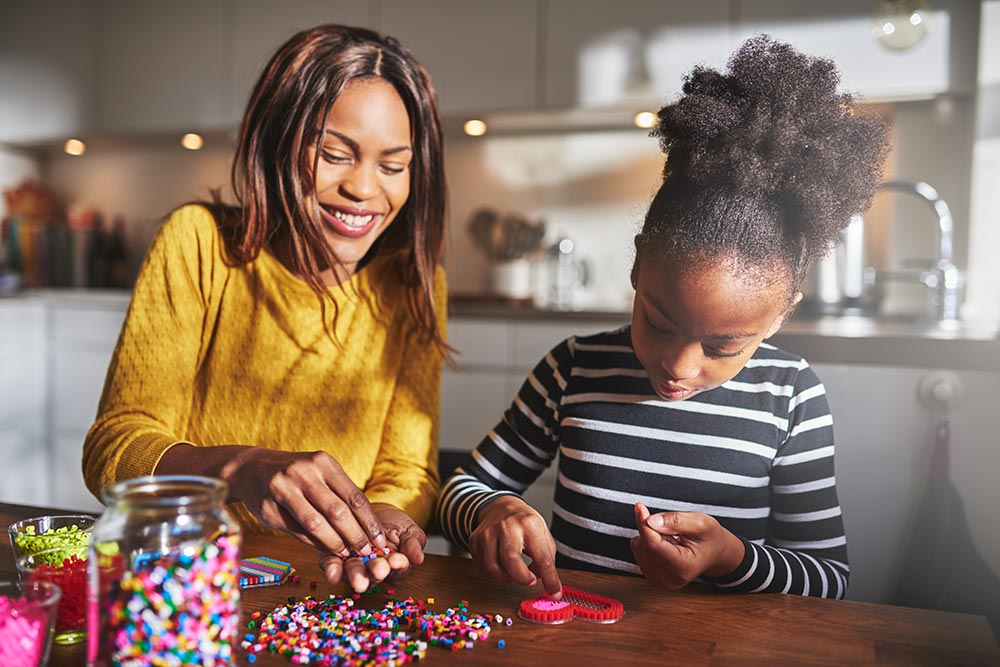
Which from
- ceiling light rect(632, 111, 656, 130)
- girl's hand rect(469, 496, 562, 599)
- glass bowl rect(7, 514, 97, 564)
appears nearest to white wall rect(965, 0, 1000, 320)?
ceiling light rect(632, 111, 656, 130)

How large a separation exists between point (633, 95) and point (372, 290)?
6.25ft

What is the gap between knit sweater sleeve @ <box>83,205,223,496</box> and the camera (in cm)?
103

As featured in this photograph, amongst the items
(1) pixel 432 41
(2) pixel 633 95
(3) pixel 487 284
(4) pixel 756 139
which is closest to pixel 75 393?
(3) pixel 487 284

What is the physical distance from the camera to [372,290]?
1.33 meters

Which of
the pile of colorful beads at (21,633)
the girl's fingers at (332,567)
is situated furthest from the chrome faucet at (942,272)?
the pile of colorful beads at (21,633)

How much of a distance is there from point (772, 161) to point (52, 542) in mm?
775

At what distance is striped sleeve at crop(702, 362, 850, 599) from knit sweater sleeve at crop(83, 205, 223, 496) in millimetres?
682

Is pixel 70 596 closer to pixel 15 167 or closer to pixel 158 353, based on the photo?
pixel 158 353

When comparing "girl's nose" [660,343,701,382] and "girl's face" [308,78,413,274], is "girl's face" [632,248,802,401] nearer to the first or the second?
"girl's nose" [660,343,701,382]

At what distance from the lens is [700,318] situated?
884mm

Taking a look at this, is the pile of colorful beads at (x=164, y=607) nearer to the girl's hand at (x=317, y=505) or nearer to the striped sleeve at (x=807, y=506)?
the girl's hand at (x=317, y=505)

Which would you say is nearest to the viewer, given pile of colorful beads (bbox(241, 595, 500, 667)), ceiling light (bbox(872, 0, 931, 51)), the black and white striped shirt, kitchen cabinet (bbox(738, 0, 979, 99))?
pile of colorful beads (bbox(241, 595, 500, 667))

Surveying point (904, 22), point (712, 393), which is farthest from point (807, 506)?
point (904, 22)

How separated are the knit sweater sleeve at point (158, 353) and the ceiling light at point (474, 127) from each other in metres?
2.13
